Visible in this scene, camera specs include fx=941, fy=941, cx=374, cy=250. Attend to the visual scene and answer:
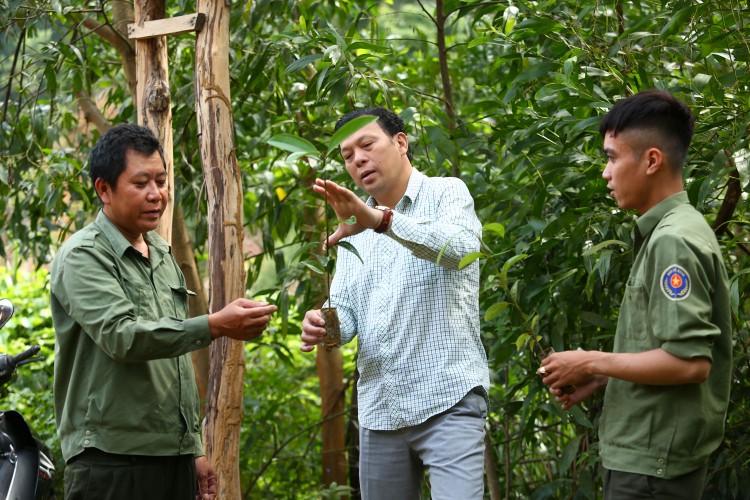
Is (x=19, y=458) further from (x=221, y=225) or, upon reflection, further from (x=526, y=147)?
(x=526, y=147)

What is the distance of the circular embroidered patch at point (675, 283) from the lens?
185 cm

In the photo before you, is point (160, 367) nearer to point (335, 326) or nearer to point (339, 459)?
point (335, 326)

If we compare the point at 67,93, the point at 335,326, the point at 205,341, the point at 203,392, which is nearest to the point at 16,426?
the point at 205,341

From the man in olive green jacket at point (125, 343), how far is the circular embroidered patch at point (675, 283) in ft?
3.11

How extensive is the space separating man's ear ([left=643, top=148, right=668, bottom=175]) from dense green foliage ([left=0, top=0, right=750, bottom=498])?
403mm

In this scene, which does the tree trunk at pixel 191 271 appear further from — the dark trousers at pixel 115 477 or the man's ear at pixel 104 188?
the dark trousers at pixel 115 477

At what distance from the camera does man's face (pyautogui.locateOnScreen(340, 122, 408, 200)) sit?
Result: 257cm

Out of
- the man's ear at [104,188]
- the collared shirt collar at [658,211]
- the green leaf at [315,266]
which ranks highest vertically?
the man's ear at [104,188]

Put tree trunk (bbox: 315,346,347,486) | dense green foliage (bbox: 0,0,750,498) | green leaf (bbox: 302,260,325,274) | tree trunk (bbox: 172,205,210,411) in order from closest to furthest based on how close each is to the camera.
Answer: green leaf (bbox: 302,260,325,274), dense green foliage (bbox: 0,0,750,498), tree trunk (bbox: 172,205,210,411), tree trunk (bbox: 315,346,347,486)

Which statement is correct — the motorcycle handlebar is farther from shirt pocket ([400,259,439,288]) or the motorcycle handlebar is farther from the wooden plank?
the wooden plank

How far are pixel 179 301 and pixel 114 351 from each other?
0.40m

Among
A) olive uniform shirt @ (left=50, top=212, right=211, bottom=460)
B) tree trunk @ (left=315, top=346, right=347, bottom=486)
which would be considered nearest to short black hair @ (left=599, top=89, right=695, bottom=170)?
olive uniform shirt @ (left=50, top=212, right=211, bottom=460)

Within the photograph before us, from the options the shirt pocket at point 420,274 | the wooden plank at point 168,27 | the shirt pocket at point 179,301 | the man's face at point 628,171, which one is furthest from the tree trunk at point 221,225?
the man's face at point 628,171

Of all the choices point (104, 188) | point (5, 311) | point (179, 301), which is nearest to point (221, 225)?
point (179, 301)
